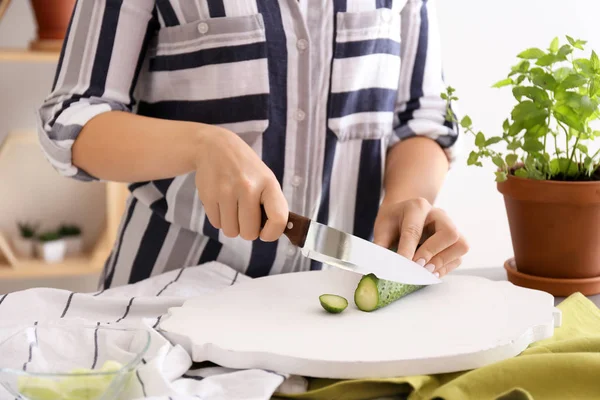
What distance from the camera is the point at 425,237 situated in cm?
106

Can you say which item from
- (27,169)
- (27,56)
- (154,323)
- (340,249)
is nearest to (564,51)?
(340,249)

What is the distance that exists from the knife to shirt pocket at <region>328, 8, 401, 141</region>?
336 mm

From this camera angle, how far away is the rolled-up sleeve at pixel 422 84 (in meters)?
1.28

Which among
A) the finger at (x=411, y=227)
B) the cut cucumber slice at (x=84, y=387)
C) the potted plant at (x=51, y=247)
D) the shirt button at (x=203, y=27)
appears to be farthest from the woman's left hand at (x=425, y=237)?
the potted plant at (x=51, y=247)

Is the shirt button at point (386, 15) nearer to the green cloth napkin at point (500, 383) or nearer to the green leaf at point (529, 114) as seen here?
the green leaf at point (529, 114)

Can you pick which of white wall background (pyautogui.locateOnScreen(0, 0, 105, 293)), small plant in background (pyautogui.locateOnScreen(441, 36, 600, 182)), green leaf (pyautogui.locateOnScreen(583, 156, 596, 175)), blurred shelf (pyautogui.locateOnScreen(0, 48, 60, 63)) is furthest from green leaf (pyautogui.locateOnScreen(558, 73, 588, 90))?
white wall background (pyautogui.locateOnScreen(0, 0, 105, 293))

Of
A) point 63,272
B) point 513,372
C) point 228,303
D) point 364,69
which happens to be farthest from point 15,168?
point 513,372

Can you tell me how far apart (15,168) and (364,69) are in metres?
1.32

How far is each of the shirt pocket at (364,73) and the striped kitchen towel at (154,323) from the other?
0.29m

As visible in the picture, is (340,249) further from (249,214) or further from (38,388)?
(38,388)

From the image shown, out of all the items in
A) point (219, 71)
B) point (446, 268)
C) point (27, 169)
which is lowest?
point (27, 169)

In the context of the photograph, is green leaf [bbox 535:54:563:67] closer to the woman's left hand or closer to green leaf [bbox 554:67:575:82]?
green leaf [bbox 554:67:575:82]

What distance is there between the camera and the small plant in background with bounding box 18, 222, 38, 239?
7.09 feet

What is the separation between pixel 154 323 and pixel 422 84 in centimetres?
65
